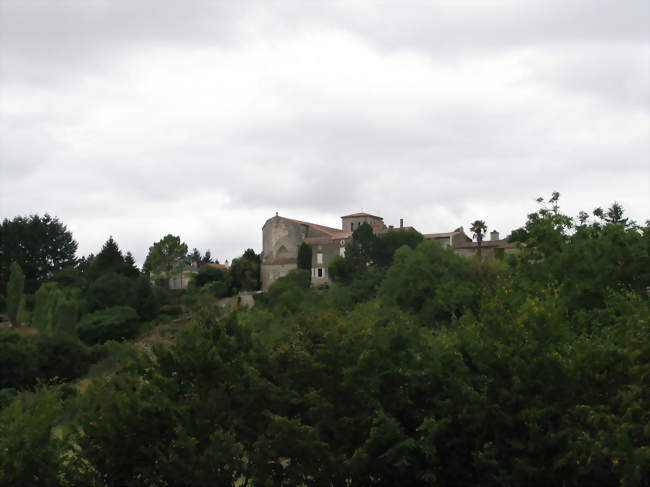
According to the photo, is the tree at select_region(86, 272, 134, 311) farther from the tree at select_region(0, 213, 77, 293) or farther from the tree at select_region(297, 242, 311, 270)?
the tree at select_region(297, 242, 311, 270)

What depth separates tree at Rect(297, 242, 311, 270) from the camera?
8388 centimetres

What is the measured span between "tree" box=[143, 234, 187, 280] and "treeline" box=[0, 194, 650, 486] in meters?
65.7

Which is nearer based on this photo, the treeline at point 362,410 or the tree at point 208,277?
the treeline at point 362,410

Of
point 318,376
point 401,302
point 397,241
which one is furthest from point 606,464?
point 397,241

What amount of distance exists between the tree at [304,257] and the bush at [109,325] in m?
20.8

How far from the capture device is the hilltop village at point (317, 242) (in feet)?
274

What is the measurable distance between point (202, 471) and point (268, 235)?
75194 millimetres

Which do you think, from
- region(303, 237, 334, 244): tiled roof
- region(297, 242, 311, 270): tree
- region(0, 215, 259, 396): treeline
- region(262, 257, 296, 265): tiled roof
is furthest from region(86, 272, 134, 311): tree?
region(303, 237, 334, 244): tiled roof

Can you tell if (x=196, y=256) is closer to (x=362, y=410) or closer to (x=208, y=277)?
(x=208, y=277)

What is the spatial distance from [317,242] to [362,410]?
67573 millimetres

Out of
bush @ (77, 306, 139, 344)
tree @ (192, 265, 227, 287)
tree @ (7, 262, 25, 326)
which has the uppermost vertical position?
tree @ (192, 265, 227, 287)

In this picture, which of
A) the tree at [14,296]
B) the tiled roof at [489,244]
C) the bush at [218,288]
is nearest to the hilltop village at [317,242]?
the tiled roof at [489,244]

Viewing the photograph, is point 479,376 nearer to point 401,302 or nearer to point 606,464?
point 606,464

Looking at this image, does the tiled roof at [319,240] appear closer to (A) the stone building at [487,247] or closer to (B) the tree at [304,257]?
(B) the tree at [304,257]
